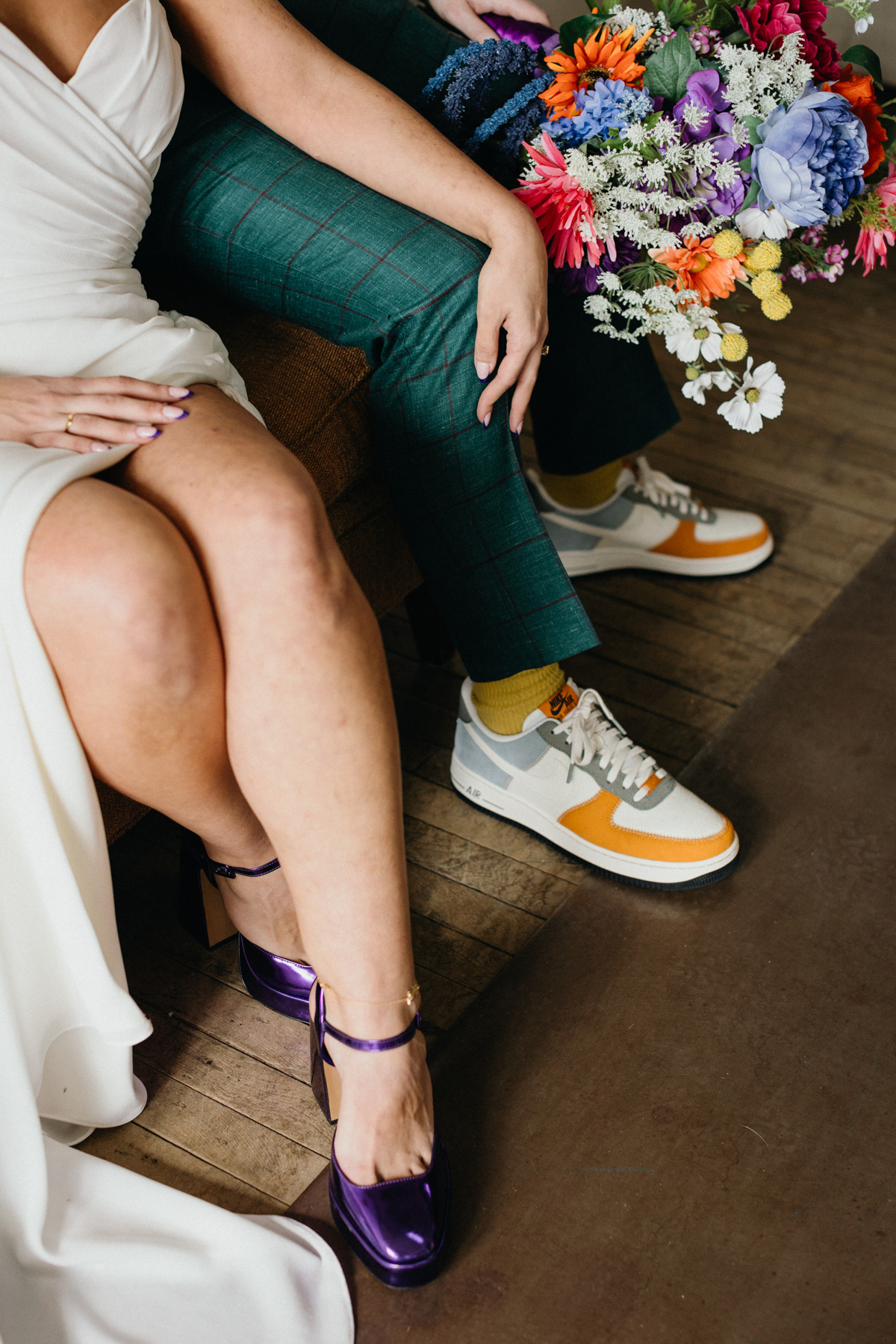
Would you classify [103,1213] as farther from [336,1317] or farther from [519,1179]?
[519,1179]

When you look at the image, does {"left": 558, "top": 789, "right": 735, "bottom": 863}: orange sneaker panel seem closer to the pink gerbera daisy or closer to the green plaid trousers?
the green plaid trousers

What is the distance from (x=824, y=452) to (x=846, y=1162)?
1.48 metres

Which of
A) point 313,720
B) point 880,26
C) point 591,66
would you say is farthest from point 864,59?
point 880,26

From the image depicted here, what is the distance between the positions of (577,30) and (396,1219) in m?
1.20

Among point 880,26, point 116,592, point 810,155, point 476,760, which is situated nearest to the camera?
point 116,592

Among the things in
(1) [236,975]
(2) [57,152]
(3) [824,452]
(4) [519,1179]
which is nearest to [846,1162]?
(4) [519,1179]

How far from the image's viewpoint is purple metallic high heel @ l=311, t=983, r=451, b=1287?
88 centimetres

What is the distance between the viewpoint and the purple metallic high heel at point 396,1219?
0.88 m

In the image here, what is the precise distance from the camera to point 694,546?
1763 millimetres

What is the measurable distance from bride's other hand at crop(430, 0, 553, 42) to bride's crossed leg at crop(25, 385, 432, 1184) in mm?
797

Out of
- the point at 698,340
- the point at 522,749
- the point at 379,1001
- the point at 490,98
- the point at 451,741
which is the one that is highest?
the point at 490,98

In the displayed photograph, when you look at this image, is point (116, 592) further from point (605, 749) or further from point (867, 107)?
point (867, 107)

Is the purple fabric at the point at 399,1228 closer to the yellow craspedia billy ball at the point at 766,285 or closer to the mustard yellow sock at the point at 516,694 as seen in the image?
the mustard yellow sock at the point at 516,694

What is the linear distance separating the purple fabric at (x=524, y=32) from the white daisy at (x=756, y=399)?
474 mm
